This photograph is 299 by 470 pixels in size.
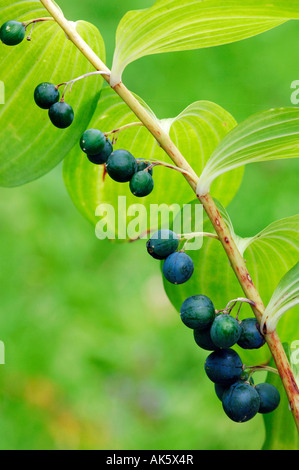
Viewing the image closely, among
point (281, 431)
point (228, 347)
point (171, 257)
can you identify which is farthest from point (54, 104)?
point (281, 431)

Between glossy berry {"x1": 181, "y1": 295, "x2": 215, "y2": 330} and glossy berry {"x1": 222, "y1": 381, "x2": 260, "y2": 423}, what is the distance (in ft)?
0.26

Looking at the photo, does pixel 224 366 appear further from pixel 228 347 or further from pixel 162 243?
pixel 162 243

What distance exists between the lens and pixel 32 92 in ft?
2.45

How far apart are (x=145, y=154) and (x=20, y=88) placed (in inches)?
8.2

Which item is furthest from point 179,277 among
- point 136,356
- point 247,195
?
point 247,195

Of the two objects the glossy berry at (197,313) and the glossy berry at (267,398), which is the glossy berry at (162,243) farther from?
the glossy berry at (267,398)

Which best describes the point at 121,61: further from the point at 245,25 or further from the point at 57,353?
the point at 57,353

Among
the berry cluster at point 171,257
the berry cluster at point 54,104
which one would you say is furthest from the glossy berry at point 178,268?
the berry cluster at point 54,104

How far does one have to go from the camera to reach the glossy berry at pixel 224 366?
0.56 m

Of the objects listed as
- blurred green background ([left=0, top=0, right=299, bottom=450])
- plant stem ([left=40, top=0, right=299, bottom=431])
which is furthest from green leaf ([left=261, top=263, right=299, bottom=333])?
blurred green background ([left=0, top=0, right=299, bottom=450])

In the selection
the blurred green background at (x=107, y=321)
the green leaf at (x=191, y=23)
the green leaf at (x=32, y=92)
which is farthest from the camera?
the blurred green background at (x=107, y=321)

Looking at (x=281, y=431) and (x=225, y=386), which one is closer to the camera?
(x=225, y=386)

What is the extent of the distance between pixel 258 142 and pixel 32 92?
0.35 m

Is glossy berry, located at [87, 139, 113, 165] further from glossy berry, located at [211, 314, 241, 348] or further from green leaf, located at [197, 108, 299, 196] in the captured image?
glossy berry, located at [211, 314, 241, 348]
